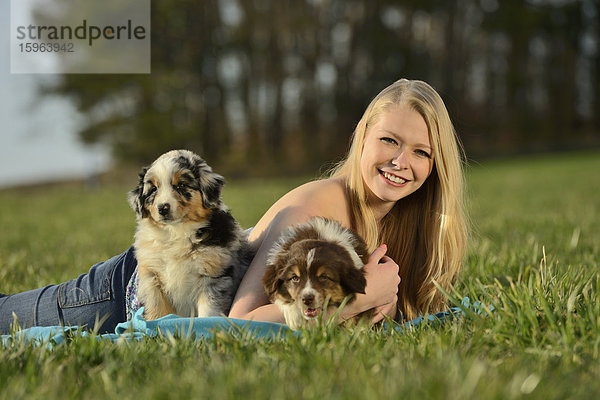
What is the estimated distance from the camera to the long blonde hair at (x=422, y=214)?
12.8 ft

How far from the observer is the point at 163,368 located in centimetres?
243

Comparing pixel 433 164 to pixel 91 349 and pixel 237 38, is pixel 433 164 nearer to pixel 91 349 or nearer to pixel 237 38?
pixel 91 349

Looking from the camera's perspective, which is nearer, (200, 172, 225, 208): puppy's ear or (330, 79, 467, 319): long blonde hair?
(200, 172, 225, 208): puppy's ear

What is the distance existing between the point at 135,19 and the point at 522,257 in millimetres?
19559

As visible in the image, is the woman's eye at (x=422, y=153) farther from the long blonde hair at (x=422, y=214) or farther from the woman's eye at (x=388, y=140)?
the woman's eye at (x=388, y=140)

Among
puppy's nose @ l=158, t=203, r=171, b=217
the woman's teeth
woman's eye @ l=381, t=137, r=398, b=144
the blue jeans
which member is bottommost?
the blue jeans

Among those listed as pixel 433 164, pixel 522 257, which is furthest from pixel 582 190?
pixel 433 164

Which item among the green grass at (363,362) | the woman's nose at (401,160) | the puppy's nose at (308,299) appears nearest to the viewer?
the green grass at (363,362)

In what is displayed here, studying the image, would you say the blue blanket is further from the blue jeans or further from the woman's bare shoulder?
the woman's bare shoulder

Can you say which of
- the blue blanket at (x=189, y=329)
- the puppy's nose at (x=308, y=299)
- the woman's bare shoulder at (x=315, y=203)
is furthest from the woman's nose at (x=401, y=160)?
the puppy's nose at (x=308, y=299)

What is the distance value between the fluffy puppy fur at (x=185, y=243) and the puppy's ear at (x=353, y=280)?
0.74 m

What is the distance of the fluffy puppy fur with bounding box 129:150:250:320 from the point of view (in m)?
3.34

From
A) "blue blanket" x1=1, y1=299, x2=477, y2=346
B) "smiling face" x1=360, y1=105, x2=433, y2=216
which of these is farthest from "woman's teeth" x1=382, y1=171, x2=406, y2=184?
"blue blanket" x1=1, y1=299, x2=477, y2=346

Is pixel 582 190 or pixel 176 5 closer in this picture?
pixel 582 190
